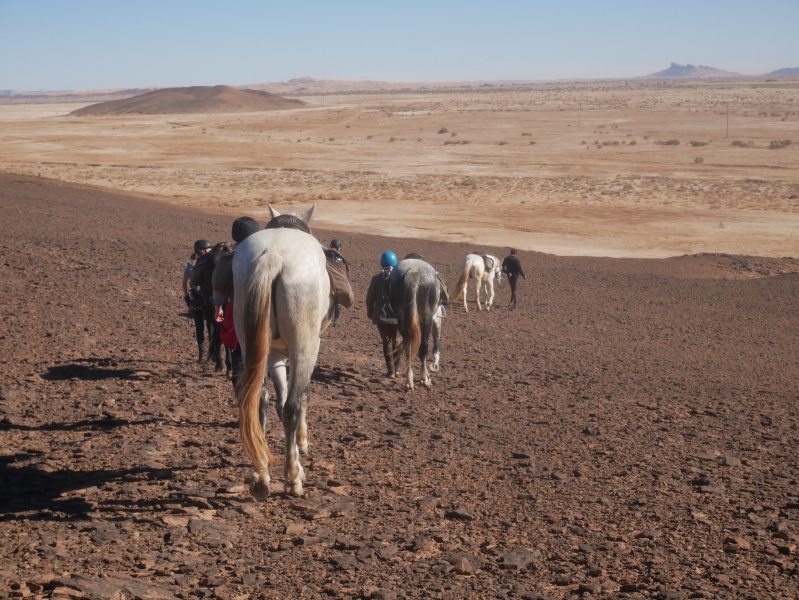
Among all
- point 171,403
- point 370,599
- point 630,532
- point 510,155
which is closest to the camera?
point 370,599

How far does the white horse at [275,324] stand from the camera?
5703 mm

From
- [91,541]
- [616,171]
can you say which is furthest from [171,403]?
[616,171]

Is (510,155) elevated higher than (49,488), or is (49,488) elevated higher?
(510,155)

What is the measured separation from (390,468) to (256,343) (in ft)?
5.78

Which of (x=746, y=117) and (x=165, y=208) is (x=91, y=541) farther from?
(x=746, y=117)

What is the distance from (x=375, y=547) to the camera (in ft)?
16.4

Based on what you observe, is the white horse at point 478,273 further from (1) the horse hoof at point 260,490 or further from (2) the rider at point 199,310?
(1) the horse hoof at point 260,490

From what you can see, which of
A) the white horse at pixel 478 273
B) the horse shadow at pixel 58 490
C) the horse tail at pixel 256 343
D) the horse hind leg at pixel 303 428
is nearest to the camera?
the horse shadow at pixel 58 490

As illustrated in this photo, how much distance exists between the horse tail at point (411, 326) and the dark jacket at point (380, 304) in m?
0.38

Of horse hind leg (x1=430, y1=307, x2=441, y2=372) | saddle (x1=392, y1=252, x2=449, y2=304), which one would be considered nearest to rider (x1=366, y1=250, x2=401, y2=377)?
saddle (x1=392, y1=252, x2=449, y2=304)

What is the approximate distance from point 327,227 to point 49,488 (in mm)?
26017

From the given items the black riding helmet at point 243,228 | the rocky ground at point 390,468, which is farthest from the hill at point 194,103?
the black riding helmet at point 243,228

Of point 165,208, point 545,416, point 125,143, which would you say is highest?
point 125,143

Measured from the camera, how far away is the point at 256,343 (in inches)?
225
